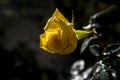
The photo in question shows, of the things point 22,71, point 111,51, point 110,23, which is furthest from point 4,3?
point 111,51

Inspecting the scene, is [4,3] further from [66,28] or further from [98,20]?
[66,28]

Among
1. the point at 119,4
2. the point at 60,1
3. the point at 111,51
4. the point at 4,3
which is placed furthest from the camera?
the point at 4,3

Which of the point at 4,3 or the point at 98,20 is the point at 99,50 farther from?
the point at 4,3

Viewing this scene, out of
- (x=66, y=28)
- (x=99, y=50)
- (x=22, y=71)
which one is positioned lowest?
(x=22, y=71)

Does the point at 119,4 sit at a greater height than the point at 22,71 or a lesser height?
greater

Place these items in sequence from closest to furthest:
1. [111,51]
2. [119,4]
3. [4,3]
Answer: [111,51], [119,4], [4,3]

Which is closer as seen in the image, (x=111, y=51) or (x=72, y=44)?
(x=72, y=44)
